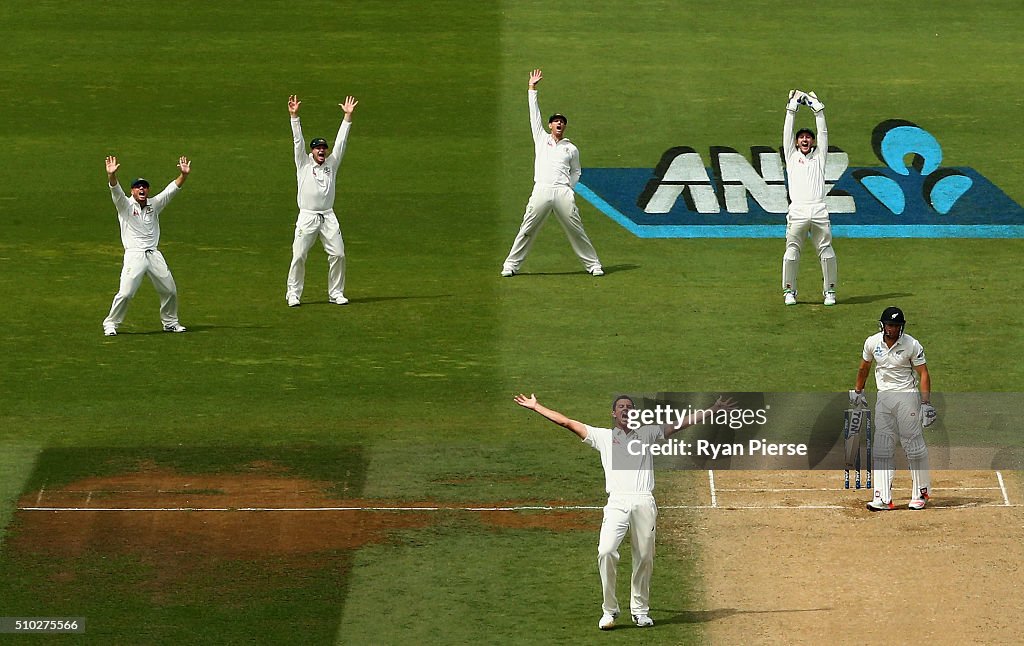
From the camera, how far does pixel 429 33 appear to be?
3700 cm

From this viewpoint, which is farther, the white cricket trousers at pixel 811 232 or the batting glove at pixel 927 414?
the white cricket trousers at pixel 811 232

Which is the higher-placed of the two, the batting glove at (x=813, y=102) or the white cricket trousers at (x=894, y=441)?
the batting glove at (x=813, y=102)

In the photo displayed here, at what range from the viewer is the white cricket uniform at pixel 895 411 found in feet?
58.1

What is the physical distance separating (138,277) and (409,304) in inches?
152

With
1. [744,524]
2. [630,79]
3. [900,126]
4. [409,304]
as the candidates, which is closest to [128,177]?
[409,304]

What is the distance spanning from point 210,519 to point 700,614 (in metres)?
5.06

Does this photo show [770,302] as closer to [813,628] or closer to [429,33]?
[813,628]

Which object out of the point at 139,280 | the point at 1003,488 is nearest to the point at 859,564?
the point at 1003,488

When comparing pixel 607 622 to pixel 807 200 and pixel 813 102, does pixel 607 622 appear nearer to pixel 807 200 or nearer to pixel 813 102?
pixel 807 200

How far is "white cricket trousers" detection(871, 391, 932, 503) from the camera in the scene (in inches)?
701

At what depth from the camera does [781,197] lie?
2892 centimetres

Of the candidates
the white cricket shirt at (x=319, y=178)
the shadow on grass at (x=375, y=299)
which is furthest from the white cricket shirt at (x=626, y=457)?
the shadow on grass at (x=375, y=299)

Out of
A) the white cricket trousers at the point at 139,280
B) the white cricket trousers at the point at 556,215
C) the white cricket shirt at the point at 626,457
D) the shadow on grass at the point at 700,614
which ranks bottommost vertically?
the shadow on grass at the point at 700,614

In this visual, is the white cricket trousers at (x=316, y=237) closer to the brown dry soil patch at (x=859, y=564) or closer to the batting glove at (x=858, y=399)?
the brown dry soil patch at (x=859, y=564)
